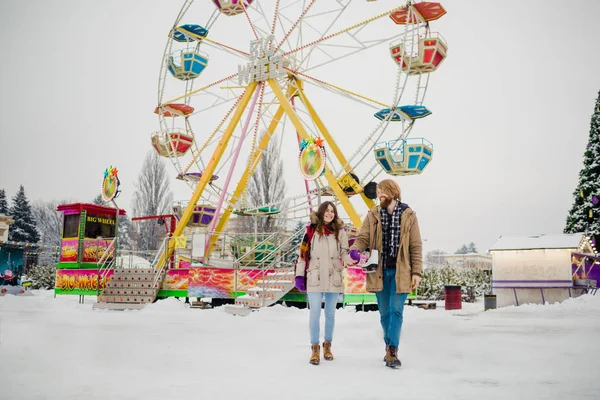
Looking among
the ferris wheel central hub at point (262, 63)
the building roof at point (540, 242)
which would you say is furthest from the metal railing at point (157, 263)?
the building roof at point (540, 242)

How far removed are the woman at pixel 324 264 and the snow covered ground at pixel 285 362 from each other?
20.5 inches

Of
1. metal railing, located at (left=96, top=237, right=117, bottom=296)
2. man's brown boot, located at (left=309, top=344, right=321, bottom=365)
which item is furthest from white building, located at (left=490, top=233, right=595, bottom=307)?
man's brown boot, located at (left=309, top=344, right=321, bottom=365)

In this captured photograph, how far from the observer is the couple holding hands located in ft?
18.0

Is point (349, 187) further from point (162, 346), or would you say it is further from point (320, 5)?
point (162, 346)

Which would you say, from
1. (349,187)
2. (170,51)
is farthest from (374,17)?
(170,51)

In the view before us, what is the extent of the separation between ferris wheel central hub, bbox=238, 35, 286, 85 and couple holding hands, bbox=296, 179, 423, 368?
1381 cm

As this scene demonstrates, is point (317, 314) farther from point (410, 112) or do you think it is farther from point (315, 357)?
point (410, 112)

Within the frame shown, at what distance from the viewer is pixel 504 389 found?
4340 mm

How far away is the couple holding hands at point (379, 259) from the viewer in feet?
18.0

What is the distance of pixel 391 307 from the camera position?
5.54 meters

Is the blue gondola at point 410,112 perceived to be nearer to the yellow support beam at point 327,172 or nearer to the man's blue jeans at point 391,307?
the yellow support beam at point 327,172

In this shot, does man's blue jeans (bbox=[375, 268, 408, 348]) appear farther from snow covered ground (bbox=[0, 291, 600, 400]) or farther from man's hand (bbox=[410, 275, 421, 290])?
snow covered ground (bbox=[0, 291, 600, 400])

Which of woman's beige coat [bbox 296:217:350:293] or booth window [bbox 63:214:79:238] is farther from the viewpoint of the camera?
booth window [bbox 63:214:79:238]

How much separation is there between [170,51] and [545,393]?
19546 millimetres
